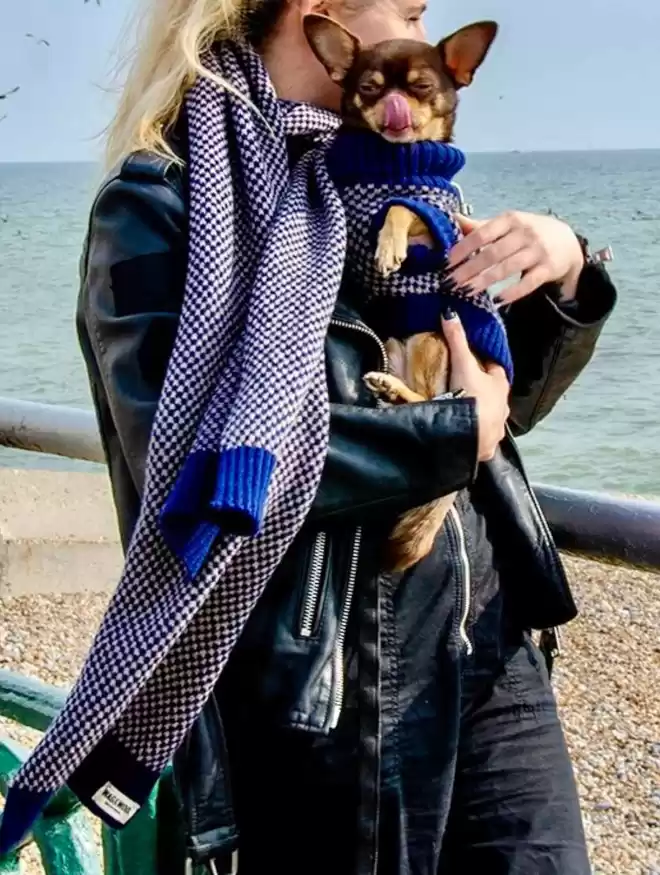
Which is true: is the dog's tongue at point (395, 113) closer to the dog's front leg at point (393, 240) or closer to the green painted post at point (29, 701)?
the dog's front leg at point (393, 240)

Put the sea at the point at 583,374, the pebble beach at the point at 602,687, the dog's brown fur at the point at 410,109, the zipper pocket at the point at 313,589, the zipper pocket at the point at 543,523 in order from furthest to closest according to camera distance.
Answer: the sea at the point at 583,374 → the pebble beach at the point at 602,687 → the zipper pocket at the point at 543,523 → the dog's brown fur at the point at 410,109 → the zipper pocket at the point at 313,589

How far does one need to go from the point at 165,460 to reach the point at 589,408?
1592 cm

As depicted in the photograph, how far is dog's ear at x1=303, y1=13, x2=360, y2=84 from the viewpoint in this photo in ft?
6.55

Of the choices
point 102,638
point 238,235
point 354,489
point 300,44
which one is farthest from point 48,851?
point 300,44

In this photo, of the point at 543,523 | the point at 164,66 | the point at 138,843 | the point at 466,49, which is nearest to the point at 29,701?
the point at 138,843

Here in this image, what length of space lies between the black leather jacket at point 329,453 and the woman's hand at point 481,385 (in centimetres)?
7

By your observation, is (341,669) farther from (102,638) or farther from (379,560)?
(102,638)

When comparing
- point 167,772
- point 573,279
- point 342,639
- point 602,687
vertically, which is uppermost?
point 573,279

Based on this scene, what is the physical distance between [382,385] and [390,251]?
0.22m

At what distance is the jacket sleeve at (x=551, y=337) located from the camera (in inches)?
83.0

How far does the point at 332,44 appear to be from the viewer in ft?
6.62

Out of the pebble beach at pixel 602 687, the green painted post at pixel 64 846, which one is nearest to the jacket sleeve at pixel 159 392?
the green painted post at pixel 64 846

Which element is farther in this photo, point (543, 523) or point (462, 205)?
point (462, 205)

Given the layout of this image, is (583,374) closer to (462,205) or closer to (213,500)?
(462,205)
